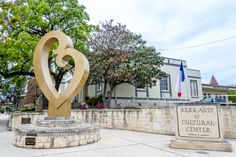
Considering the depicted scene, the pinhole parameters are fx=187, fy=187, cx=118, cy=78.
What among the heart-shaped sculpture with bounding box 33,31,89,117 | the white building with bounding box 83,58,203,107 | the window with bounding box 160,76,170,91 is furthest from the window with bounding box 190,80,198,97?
the heart-shaped sculpture with bounding box 33,31,89,117

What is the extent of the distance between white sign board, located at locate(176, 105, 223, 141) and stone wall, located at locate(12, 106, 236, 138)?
6.87ft

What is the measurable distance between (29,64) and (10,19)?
391 centimetres

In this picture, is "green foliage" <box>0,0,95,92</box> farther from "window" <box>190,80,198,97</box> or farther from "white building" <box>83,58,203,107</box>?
"window" <box>190,80,198,97</box>

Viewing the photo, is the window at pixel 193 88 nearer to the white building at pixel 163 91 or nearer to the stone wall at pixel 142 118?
the white building at pixel 163 91

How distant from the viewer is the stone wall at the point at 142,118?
786 centimetres

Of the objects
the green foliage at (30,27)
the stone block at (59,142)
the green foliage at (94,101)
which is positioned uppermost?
the green foliage at (30,27)

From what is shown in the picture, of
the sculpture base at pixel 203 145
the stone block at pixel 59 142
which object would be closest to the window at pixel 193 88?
the sculpture base at pixel 203 145

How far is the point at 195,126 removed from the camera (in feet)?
20.3

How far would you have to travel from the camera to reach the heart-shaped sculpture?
25.8 ft

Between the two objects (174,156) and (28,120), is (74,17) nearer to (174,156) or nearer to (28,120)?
(28,120)

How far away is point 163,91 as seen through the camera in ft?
73.4

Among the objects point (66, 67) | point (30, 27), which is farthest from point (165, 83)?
point (66, 67)

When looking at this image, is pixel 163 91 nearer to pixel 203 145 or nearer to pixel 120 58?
pixel 120 58

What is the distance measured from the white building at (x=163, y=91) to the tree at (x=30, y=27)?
5733 millimetres
